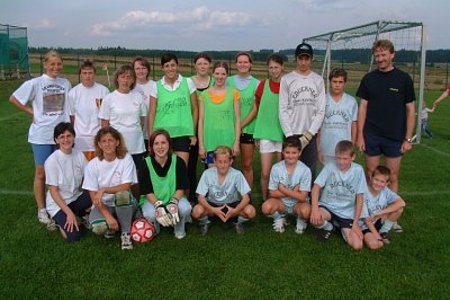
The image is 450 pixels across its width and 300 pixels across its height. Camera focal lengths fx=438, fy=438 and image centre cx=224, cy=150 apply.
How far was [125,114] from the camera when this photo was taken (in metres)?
4.59

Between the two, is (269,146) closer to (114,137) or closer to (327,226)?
(327,226)

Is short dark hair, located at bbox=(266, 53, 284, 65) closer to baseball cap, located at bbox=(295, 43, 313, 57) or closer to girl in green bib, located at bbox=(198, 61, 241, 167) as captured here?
baseball cap, located at bbox=(295, 43, 313, 57)

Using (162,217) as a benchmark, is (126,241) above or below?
below

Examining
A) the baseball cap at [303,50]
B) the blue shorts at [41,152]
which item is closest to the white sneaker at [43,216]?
the blue shorts at [41,152]

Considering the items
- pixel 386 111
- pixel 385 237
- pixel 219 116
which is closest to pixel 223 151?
pixel 219 116

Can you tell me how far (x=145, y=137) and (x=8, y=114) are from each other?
10.5m

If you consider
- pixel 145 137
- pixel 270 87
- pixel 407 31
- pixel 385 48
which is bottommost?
pixel 145 137

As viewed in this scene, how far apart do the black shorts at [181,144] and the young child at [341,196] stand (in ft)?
4.70

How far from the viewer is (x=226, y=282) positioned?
11.3ft

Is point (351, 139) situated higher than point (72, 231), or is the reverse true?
point (351, 139)

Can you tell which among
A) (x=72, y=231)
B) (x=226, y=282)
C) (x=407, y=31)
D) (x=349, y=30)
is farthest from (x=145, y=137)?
(x=349, y=30)

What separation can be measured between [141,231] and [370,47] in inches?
418

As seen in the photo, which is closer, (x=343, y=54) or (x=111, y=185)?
(x=111, y=185)

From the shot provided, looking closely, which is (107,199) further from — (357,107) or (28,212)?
(357,107)
